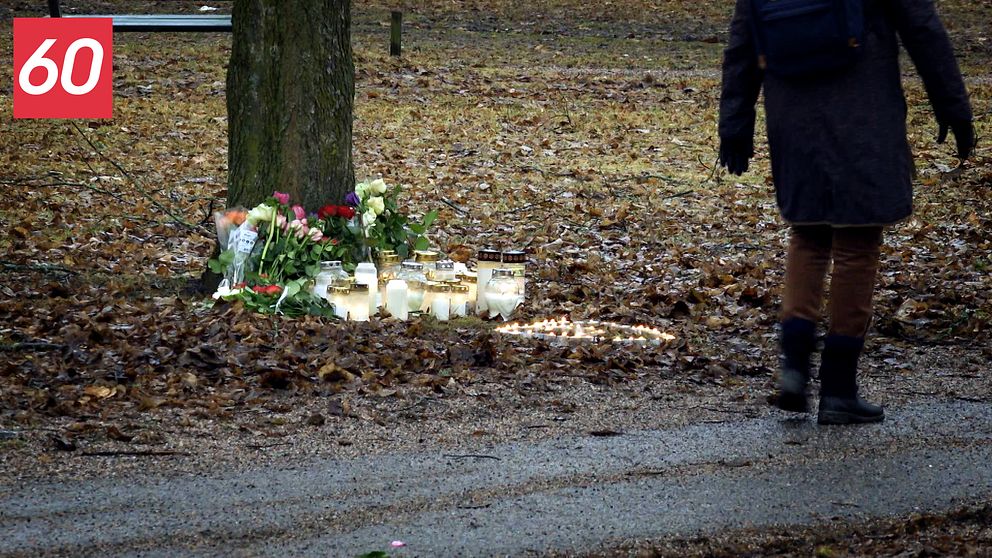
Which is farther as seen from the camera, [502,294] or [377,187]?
[377,187]

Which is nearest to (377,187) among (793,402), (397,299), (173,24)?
(397,299)

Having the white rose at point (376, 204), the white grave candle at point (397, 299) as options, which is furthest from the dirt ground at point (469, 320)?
the white rose at point (376, 204)

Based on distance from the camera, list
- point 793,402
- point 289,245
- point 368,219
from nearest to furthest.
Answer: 1. point 793,402
2. point 289,245
3. point 368,219

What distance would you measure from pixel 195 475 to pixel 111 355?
163 cm

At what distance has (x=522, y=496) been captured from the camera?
3.85 metres

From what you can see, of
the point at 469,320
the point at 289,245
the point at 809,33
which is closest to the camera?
the point at 809,33

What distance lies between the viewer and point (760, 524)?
3.60 m

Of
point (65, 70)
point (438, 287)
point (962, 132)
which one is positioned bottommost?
point (438, 287)

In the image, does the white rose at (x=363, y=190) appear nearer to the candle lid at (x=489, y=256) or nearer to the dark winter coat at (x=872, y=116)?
the candle lid at (x=489, y=256)

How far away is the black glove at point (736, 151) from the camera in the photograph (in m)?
4.80

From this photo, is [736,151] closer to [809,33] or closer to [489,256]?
[809,33]

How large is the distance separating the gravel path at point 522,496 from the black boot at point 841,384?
67 mm

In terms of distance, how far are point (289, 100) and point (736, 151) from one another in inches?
108

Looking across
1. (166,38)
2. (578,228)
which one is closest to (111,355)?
(578,228)
